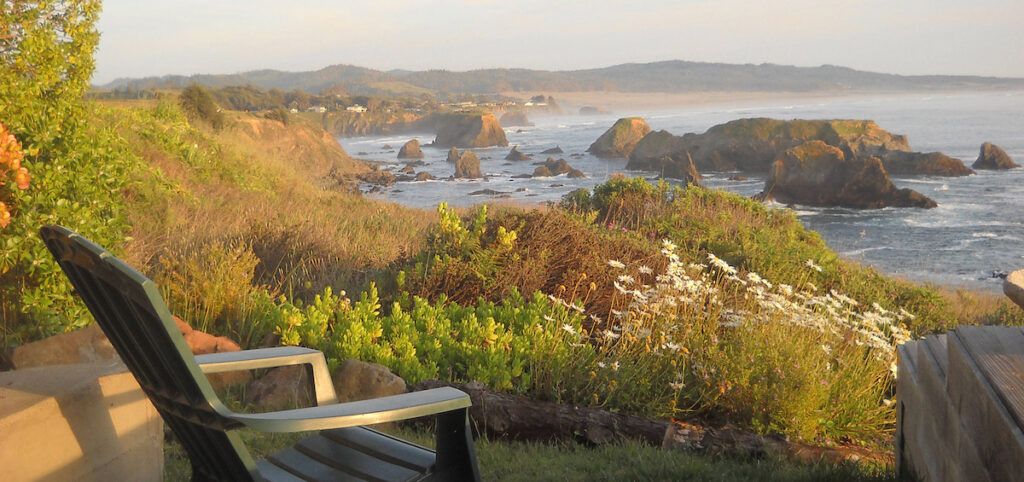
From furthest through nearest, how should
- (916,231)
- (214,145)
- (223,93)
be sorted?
(223,93) → (916,231) → (214,145)

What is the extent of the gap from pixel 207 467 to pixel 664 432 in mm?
2595

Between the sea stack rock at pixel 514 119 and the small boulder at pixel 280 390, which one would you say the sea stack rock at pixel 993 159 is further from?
the sea stack rock at pixel 514 119

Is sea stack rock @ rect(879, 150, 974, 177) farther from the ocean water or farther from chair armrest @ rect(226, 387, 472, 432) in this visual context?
chair armrest @ rect(226, 387, 472, 432)

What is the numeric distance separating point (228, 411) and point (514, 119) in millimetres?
96683

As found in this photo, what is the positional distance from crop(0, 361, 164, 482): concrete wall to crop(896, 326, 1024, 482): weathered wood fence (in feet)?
8.59

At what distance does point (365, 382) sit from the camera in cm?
484

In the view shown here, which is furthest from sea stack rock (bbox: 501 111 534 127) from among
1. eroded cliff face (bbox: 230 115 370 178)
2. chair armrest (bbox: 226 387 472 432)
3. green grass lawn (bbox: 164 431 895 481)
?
chair armrest (bbox: 226 387 472 432)

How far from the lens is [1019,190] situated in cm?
3916

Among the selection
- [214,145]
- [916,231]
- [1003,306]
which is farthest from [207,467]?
[916,231]

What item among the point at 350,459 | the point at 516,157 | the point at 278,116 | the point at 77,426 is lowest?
the point at 516,157

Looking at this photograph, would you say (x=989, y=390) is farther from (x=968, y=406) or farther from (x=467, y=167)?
(x=467, y=167)

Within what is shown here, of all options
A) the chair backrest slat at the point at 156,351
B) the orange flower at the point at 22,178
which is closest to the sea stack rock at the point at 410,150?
the orange flower at the point at 22,178

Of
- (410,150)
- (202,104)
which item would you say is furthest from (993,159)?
(202,104)

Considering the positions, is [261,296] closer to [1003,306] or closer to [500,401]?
[500,401]
